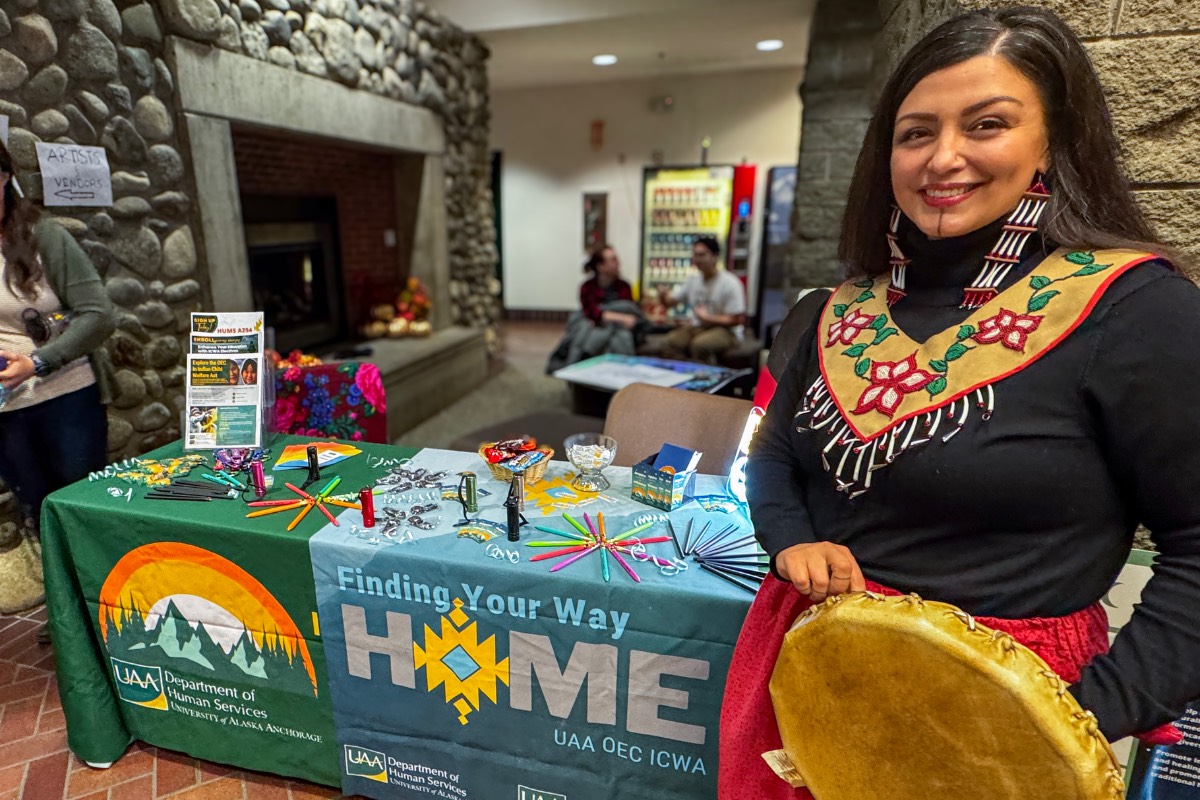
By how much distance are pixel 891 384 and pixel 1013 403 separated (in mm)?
147

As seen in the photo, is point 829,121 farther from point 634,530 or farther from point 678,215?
point 634,530

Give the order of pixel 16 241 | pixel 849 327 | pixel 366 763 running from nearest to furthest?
pixel 849 327, pixel 366 763, pixel 16 241

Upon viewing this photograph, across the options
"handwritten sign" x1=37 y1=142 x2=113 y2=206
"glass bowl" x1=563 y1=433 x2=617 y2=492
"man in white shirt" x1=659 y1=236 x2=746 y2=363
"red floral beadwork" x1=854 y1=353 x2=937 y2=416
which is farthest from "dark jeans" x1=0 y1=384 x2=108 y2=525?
"man in white shirt" x1=659 y1=236 x2=746 y2=363

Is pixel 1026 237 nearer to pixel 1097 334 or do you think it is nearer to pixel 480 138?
pixel 1097 334

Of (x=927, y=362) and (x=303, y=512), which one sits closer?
(x=927, y=362)

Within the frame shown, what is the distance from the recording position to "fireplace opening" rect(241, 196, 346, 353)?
4.20m

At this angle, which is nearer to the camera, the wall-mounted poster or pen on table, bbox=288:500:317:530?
pen on table, bbox=288:500:317:530

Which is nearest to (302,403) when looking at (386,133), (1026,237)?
(1026,237)

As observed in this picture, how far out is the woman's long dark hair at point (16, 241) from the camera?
71.5 inches

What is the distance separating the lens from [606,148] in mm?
8133

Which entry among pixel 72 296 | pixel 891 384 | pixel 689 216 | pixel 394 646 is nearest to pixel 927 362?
pixel 891 384

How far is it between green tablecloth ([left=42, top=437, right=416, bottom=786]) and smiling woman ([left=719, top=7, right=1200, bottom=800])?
1.10 meters

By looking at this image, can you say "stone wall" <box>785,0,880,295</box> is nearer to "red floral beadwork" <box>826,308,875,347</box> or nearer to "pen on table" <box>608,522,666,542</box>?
"pen on table" <box>608,522,666,542</box>

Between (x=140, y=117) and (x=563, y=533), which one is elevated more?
(x=140, y=117)
